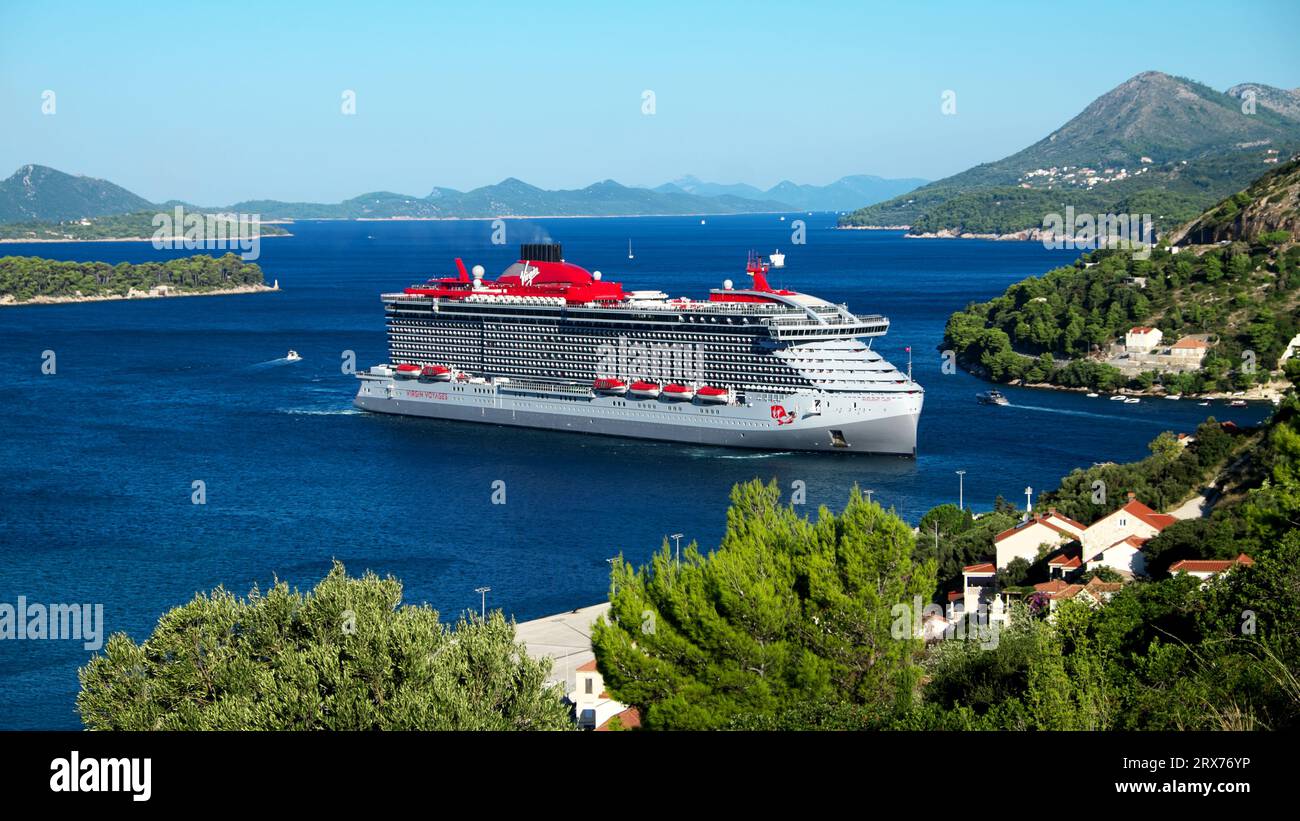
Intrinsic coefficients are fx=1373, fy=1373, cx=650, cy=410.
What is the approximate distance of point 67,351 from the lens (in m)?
78.5

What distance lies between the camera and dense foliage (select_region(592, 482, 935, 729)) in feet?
55.6

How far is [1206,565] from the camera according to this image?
23125 mm

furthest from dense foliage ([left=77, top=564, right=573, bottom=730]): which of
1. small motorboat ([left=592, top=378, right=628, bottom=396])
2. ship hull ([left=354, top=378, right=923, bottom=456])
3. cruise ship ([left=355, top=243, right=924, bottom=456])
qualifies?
small motorboat ([left=592, top=378, right=628, bottom=396])

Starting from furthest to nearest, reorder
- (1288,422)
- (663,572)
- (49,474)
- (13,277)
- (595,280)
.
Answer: (13,277) → (595,280) → (49,474) → (1288,422) → (663,572)

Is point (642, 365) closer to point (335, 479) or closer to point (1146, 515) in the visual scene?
point (335, 479)

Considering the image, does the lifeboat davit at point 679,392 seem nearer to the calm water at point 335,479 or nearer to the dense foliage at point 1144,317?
the calm water at point 335,479

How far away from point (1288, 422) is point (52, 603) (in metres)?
27.3

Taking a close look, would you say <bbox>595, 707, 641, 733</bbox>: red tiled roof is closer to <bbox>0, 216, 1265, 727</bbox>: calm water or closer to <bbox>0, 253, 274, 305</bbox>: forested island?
<bbox>0, 216, 1265, 727</bbox>: calm water

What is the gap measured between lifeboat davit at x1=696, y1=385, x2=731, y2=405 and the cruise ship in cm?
5

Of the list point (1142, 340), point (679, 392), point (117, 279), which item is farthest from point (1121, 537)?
point (117, 279)

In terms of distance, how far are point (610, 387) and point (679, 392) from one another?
10.00 feet

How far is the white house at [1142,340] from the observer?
66875 mm
